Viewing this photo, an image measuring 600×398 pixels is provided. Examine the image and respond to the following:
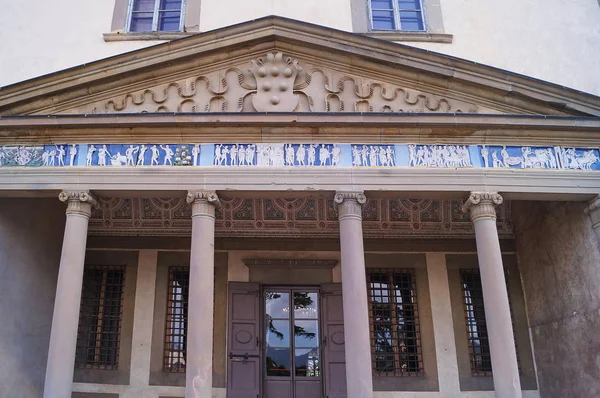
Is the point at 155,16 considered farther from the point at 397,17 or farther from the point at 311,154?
the point at 311,154

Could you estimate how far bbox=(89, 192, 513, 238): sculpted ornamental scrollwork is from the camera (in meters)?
11.5

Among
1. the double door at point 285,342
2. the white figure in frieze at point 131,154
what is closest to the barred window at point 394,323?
the double door at point 285,342

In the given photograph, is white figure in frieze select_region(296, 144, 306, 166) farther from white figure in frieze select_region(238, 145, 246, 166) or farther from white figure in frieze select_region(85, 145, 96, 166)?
white figure in frieze select_region(85, 145, 96, 166)

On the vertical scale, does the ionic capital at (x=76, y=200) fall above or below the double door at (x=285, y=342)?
above

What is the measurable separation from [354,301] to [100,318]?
235 inches

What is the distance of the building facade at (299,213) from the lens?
8945 mm

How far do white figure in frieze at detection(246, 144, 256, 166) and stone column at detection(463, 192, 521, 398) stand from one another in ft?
11.9

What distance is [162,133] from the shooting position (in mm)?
9203

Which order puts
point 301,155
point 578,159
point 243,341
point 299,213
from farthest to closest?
point 299,213, point 243,341, point 578,159, point 301,155

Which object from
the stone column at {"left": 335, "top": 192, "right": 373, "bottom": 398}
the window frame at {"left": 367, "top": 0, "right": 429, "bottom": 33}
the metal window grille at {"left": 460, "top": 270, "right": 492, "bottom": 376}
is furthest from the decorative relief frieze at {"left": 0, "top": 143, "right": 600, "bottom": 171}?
the window frame at {"left": 367, "top": 0, "right": 429, "bottom": 33}

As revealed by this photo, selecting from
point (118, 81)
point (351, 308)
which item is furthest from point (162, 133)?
point (351, 308)

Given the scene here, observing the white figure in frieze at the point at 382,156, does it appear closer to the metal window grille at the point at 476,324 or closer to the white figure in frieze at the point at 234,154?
the white figure in frieze at the point at 234,154

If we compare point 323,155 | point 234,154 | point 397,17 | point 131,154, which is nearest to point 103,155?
point 131,154

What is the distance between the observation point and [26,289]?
10039mm
